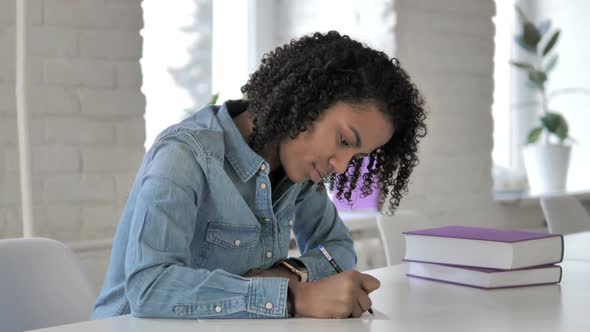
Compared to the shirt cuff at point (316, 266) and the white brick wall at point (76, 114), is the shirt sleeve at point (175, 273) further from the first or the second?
the white brick wall at point (76, 114)

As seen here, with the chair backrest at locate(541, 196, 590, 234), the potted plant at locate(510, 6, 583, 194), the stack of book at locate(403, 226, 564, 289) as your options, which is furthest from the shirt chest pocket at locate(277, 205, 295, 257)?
the potted plant at locate(510, 6, 583, 194)

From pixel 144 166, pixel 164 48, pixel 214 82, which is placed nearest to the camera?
pixel 144 166

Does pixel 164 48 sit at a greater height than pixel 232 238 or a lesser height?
greater

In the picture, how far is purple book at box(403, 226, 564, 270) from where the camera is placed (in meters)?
1.44

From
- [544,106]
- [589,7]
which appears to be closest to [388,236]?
[544,106]

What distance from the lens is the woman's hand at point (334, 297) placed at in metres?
1.15

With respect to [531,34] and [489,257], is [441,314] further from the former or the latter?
[531,34]

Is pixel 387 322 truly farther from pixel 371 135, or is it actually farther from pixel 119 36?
pixel 119 36

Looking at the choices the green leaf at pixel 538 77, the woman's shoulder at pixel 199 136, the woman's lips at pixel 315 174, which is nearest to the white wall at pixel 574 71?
the green leaf at pixel 538 77

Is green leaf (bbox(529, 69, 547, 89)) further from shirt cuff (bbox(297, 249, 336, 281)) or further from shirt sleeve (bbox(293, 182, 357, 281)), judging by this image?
shirt cuff (bbox(297, 249, 336, 281))

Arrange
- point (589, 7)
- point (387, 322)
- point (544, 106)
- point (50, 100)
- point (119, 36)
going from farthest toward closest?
point (589, 7), point (544, 106), point (119, 36), point (50, 100), point (387, 322)

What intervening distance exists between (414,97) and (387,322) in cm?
47

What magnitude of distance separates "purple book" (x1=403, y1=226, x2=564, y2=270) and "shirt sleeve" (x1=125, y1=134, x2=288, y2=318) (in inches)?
17.6

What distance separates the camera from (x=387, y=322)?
1.15 m
